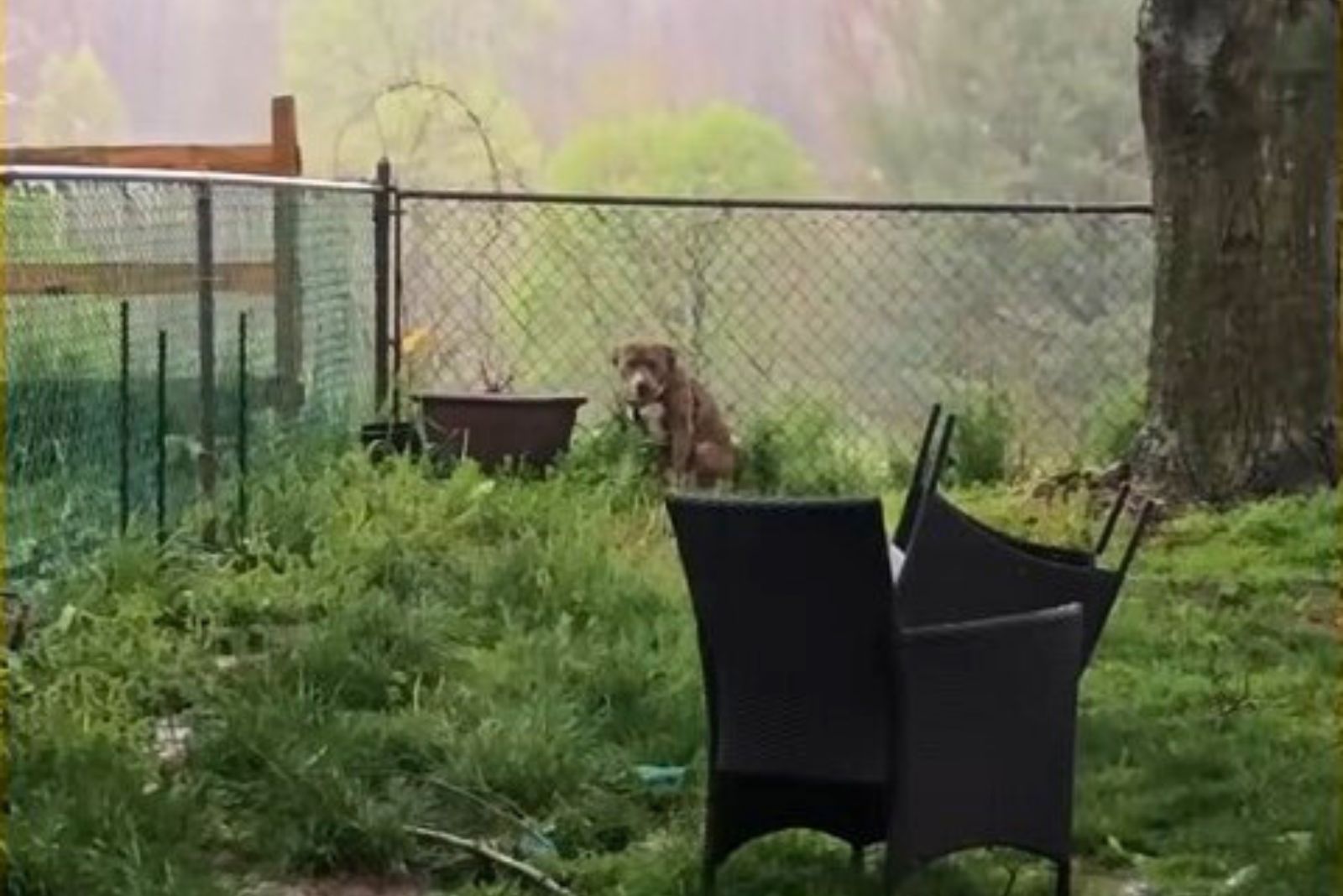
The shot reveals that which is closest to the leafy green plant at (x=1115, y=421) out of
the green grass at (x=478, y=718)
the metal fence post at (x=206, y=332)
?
the green grass at (x=478, y=718)

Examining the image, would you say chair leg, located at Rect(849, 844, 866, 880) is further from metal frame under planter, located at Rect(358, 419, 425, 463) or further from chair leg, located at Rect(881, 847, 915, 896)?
metal frame under planter, located at Rect(358, 419, 425, 463)

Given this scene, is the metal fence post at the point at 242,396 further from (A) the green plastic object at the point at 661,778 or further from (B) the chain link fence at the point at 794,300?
(B) the chain link fence at the point at 794,300

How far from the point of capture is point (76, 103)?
8430 mm

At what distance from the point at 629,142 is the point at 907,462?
187 centimetres

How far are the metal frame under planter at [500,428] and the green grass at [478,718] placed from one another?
130cm

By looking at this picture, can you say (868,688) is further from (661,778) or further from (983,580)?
(661,778)

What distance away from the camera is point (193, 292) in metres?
5.44

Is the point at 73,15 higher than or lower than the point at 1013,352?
higher

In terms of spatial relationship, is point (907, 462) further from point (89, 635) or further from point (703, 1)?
point (89, 635)

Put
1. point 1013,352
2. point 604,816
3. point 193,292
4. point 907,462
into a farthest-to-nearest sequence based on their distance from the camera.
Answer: point 1013,352
point 907,462
point 193,292
point 604,816

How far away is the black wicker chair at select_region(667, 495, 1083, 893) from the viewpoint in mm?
2867

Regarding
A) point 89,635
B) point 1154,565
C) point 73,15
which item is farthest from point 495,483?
point 73,15

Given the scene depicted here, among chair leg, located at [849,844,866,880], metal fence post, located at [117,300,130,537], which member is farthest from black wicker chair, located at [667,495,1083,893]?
metal fence post, located at [117,300,130,537]

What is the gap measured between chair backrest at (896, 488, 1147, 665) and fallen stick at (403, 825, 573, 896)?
685 millimetres
